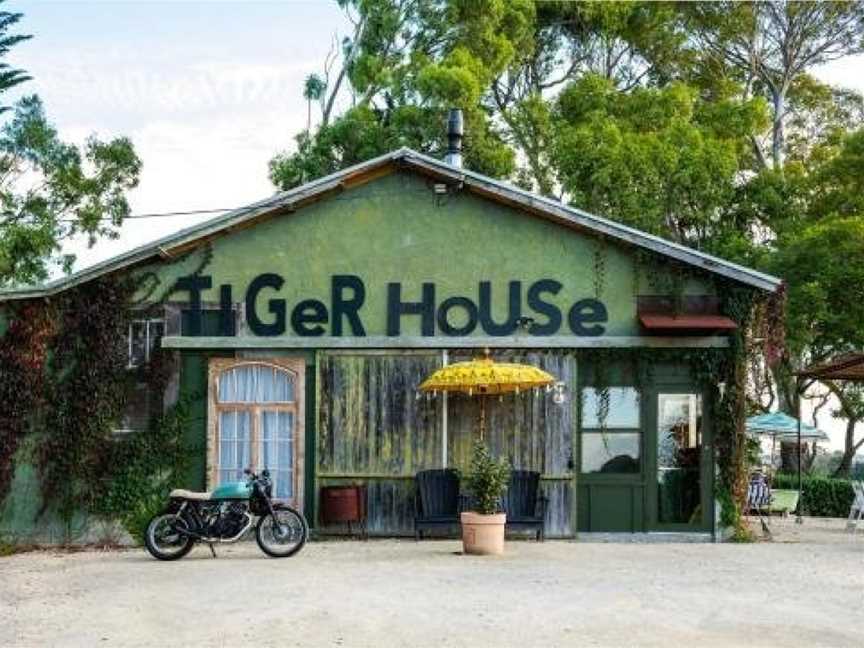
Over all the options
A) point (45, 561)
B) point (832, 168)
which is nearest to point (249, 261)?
point (45, 561)

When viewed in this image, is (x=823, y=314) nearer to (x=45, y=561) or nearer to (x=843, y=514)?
(x=843, y=514)

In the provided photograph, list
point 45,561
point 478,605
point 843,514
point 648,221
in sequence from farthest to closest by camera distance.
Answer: point 648,221 < point 843,514 < point 45,561 < point 478,605

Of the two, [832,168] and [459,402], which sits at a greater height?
[832,168]

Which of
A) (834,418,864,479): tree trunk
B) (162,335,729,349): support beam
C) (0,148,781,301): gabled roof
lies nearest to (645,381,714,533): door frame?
(162,335,729,349): support beam

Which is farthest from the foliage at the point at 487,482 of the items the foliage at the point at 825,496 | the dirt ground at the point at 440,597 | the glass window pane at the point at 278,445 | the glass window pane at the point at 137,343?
the foliage at the point at 825,496

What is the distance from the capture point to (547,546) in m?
16.3

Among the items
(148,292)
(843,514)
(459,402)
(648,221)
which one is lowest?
(843,514)

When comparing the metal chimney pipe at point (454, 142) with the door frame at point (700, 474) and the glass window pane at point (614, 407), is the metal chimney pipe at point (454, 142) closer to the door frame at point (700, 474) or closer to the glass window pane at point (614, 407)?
the glass window pane at point (614, 407)

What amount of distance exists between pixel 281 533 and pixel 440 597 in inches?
156

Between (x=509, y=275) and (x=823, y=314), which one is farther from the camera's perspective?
(x=823, y=314)

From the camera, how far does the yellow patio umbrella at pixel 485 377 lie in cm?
1614

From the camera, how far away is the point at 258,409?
17.5 m

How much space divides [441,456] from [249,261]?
366cm

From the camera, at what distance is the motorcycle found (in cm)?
1512
